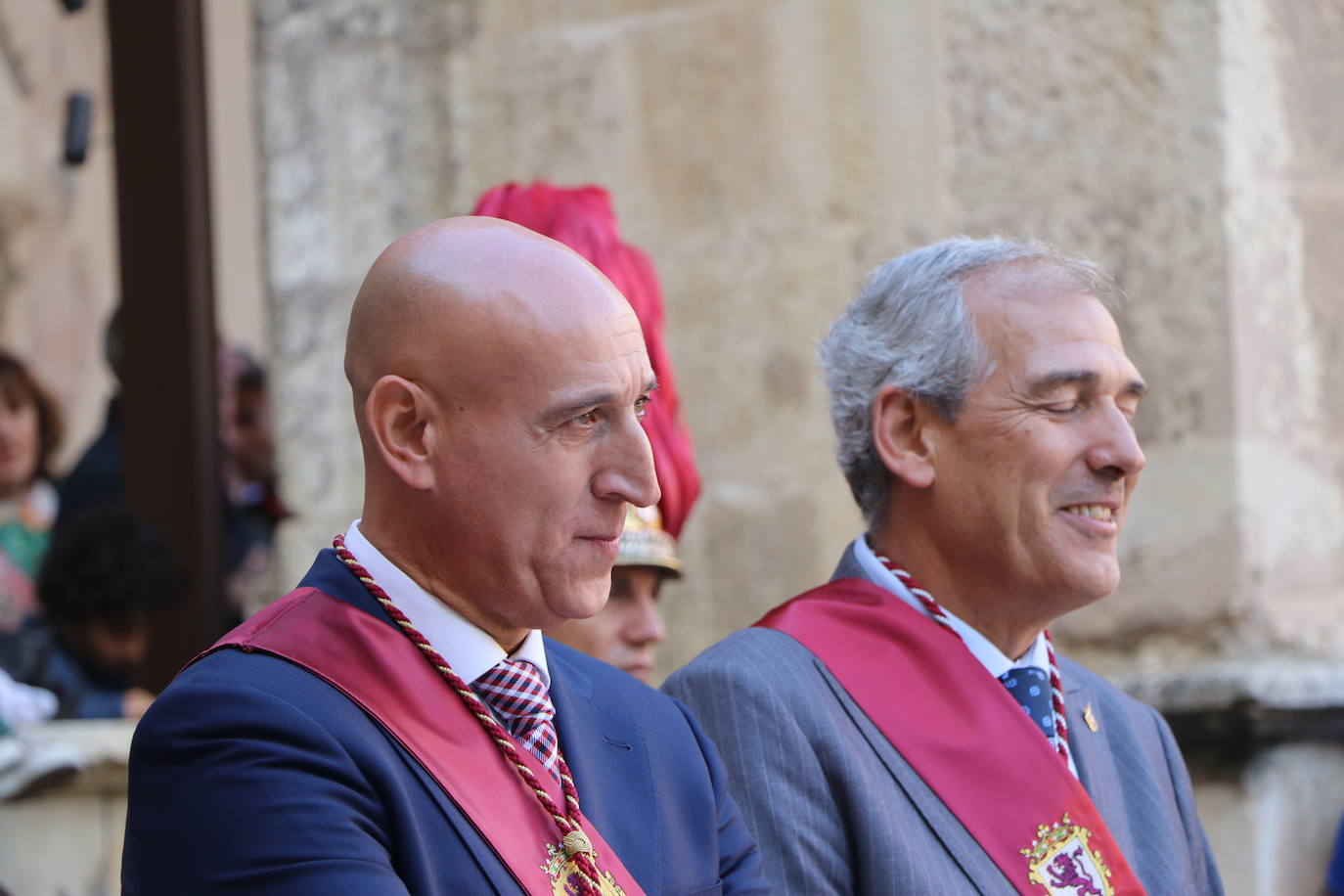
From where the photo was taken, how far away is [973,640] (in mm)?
2967

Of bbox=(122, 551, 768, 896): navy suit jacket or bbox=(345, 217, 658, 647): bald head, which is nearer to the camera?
bbox=(122, 551, 768, 896): navy suit jacket

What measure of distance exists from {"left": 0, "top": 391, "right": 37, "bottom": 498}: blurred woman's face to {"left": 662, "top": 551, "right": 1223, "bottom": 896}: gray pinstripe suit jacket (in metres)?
3.81

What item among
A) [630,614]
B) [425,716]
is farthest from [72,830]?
[425,716]

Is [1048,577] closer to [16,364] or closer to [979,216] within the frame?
[979,216]

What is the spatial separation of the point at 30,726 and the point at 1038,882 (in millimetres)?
2565

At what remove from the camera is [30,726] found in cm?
438

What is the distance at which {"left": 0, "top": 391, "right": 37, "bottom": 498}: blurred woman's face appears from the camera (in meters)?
6.05

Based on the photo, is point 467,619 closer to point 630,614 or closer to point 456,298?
point 456,298

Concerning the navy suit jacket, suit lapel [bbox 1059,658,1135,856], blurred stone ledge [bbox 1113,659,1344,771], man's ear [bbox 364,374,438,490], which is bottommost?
blurred stone ledge [bbox 1113,659,1344,771]

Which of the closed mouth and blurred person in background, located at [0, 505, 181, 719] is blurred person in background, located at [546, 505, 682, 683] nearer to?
the closed mouth

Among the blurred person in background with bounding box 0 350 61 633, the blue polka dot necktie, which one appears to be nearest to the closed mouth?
the blue polka dot necktie

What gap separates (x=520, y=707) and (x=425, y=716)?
149 millimetres

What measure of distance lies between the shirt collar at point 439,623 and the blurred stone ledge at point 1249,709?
7.10ft

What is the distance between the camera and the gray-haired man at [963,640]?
2.67 meters
